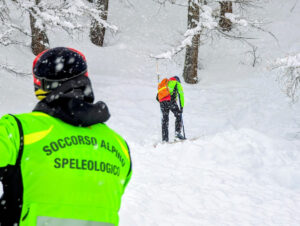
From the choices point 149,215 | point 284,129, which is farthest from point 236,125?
point 149,215

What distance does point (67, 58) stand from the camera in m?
1.63

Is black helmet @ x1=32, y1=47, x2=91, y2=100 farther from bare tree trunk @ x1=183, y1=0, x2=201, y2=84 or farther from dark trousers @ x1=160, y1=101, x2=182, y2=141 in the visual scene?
bare tree trunk @ x1=183, y1=0, x2=201, y2=84

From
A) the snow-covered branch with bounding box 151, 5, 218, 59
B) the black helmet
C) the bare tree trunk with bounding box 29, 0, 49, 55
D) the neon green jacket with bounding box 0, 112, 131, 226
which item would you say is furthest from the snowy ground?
the black helmet

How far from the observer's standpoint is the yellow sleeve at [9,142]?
139 cm

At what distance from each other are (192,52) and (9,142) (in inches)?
527

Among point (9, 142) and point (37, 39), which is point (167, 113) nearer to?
point (37, 39)

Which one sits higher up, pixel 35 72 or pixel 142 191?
pixel 35 72

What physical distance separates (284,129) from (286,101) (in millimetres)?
2063

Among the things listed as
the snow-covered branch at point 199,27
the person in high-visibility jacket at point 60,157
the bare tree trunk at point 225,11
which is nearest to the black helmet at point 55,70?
the person in high-visibility jacket at point 60,157

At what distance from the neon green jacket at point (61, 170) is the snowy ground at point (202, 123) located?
106 inches

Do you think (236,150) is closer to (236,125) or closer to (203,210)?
(203,210)

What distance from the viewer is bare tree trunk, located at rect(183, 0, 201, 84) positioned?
1359 centimetres

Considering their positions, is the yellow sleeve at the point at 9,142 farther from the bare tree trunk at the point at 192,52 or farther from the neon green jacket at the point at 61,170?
the bare tree trunk at the point at 192,52

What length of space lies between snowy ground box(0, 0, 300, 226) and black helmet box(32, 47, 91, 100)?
2.88 metres
